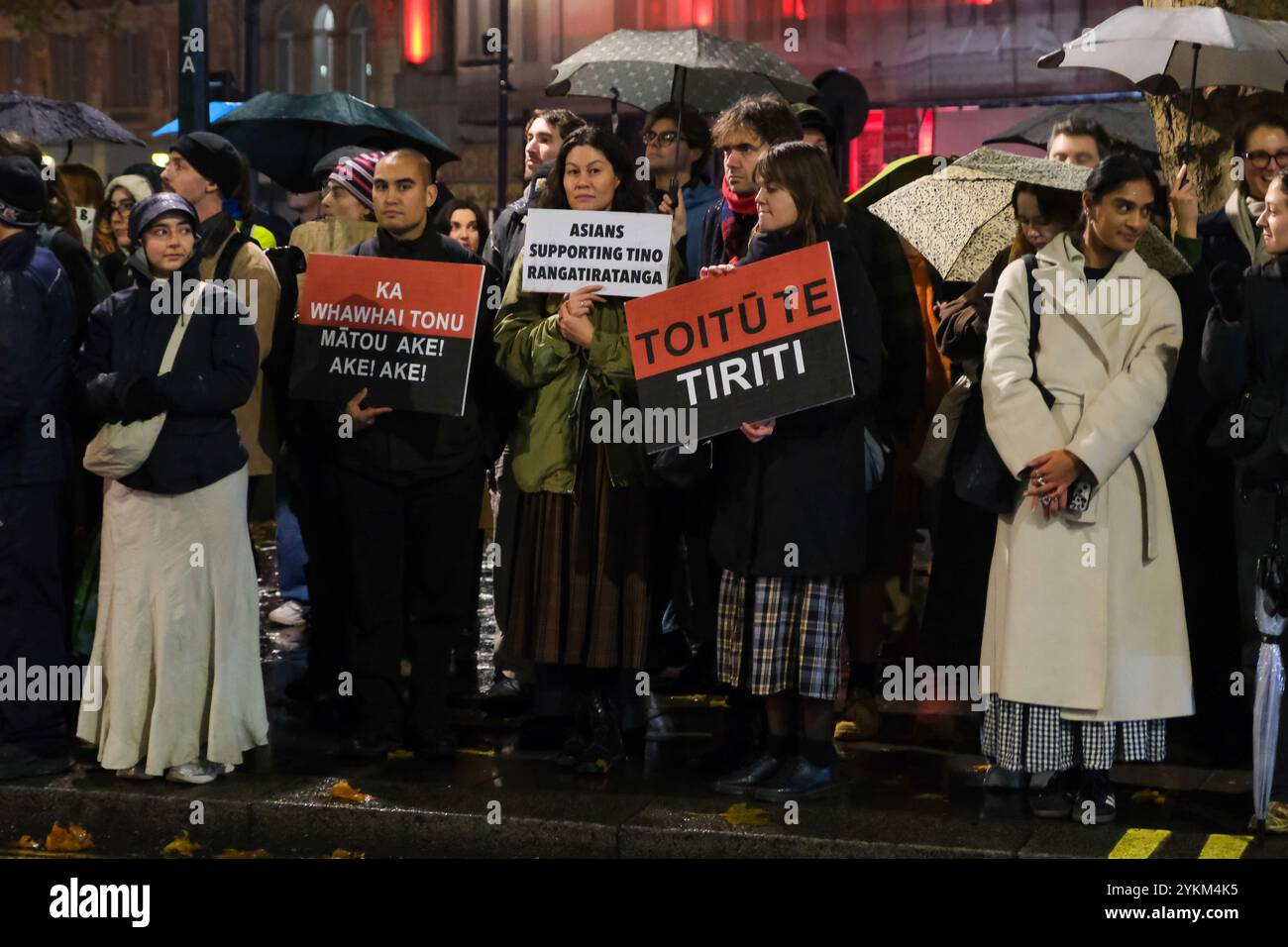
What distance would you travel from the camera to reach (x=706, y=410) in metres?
6.55

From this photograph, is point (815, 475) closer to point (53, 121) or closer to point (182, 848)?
point (182, 848)

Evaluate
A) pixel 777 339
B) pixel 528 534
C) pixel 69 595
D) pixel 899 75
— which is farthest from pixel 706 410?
pixel 899 75

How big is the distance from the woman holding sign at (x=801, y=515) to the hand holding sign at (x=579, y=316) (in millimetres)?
479

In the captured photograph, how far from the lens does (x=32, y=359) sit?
274 inches

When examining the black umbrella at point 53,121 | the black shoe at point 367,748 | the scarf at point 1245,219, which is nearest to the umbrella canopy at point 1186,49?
the scarf at point 1245,219

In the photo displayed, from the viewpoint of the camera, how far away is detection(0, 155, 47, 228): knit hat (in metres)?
7.00

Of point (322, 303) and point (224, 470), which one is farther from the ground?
point (322, 303)

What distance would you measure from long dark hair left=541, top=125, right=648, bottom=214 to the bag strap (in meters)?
1.36

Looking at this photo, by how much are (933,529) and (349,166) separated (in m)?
3.26

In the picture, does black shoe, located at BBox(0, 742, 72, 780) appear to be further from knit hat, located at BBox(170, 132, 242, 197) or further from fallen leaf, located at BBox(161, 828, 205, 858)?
knit hat, located at BBox(170, 132, 242, 197)

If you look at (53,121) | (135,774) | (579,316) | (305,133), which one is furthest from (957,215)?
(53,121)

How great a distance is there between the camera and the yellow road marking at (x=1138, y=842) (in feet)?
19.2

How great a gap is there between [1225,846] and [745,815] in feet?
5.17

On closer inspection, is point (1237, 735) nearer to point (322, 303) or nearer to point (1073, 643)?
point (1073, 643)
